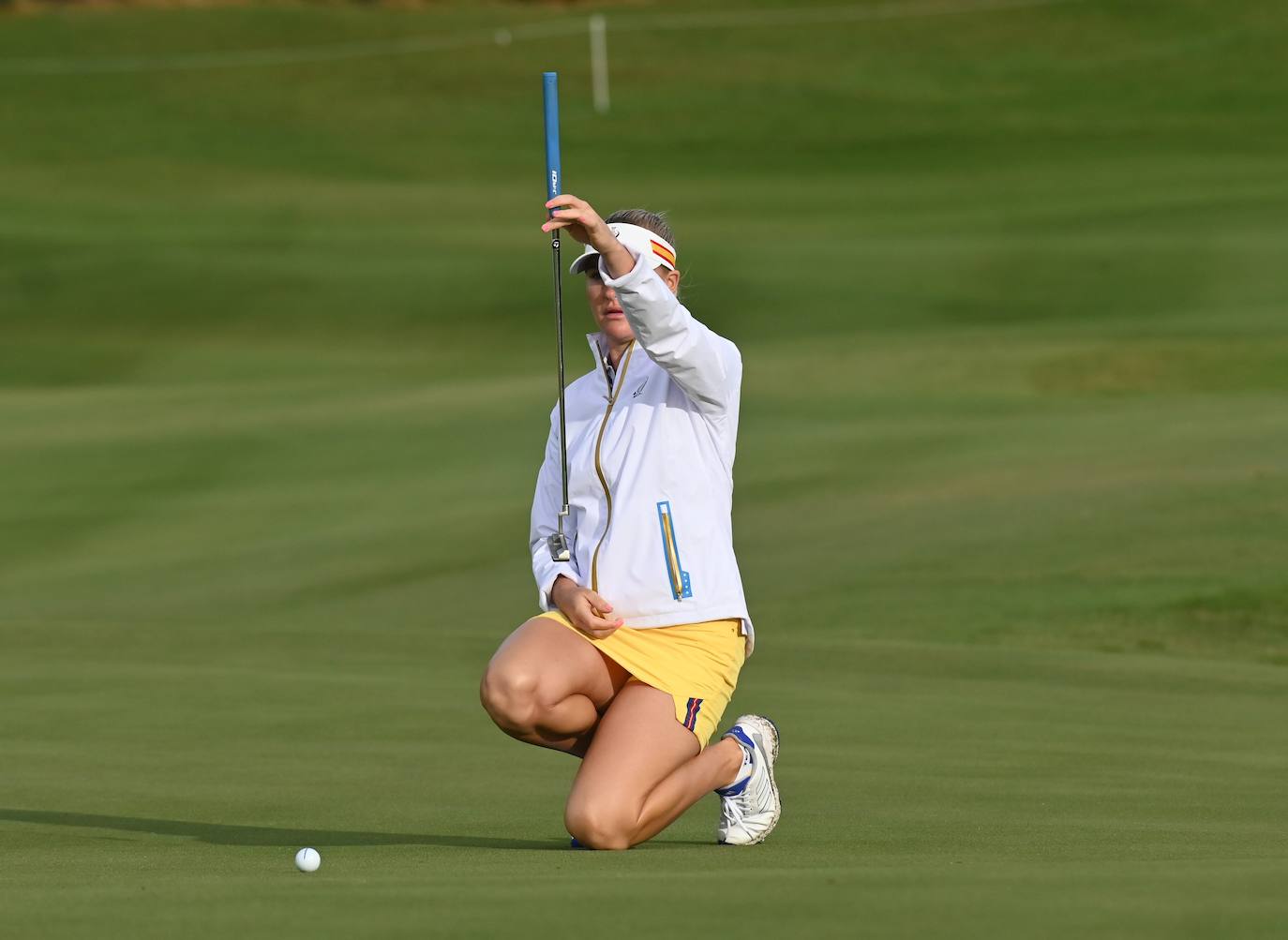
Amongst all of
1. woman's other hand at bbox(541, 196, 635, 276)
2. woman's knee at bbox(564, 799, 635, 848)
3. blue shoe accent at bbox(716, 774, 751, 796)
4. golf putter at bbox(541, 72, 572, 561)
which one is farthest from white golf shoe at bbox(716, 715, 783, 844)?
woman's other hand at bbox(541, 196, 635, 276)

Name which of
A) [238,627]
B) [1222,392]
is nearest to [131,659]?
[238,627]

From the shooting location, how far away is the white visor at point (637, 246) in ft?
18.0

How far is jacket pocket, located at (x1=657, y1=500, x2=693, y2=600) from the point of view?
5492 millimetres

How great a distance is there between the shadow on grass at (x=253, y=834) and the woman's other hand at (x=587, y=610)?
20.8 inches

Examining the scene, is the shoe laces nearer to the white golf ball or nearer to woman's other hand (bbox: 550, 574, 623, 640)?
woman's other hand (bbox: 550, 574, 623, 640)

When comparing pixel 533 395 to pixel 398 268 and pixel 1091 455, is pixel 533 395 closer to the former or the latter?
pixel 1091 455

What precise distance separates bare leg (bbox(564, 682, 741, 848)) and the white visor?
3.41ft

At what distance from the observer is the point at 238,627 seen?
1195 centimetres

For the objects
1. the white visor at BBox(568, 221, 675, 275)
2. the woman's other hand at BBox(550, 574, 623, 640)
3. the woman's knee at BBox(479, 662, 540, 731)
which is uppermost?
the white visor at BBox(568, 221, 675, 275)

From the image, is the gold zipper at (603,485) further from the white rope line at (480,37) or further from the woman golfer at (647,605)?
the white rope line at (480,37)

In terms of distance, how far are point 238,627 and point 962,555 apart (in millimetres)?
4159

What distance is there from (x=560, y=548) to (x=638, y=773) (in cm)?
63

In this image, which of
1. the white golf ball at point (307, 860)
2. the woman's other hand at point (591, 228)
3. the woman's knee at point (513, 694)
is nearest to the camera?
Answer: the white golf ball at point (307, 860)

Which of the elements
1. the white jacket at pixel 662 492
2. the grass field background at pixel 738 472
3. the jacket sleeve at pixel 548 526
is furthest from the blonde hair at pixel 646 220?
the grass field background at pixel 738 472
